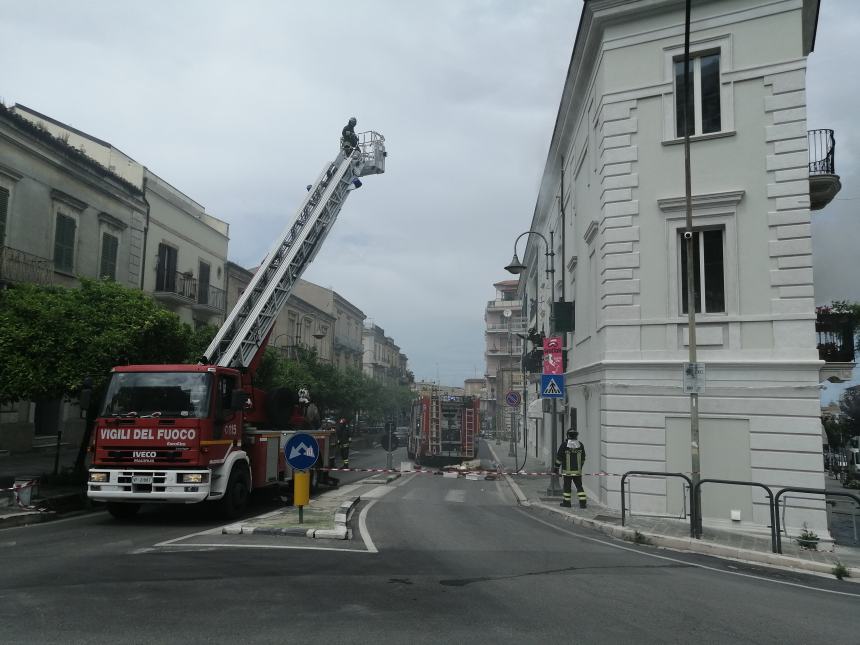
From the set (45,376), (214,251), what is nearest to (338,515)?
(45,376)

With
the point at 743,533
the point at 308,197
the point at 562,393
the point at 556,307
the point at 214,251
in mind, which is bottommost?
the point at 743,533

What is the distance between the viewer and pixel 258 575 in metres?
6.91

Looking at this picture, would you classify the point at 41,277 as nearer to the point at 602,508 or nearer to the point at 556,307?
the point at 556,307

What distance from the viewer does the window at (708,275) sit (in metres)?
13.1

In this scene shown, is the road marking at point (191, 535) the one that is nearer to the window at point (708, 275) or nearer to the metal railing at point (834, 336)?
the window at point (708, 275)

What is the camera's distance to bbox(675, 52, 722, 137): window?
13414mm

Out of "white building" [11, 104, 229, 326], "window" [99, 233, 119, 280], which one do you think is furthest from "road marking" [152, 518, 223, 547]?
"white building" [11, 104, 229, 326]

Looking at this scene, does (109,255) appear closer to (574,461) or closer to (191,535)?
(191,535)

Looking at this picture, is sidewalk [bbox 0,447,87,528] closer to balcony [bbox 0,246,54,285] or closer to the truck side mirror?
the truck side mirror

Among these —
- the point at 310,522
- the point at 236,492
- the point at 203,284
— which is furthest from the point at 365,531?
the point at 203,284

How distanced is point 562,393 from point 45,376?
11243 mm

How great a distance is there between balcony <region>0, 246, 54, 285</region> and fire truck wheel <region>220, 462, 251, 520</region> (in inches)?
484

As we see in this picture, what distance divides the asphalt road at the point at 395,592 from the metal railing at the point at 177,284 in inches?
762

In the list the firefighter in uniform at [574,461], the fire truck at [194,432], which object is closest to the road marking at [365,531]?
the fire truck at [194,432]
